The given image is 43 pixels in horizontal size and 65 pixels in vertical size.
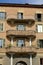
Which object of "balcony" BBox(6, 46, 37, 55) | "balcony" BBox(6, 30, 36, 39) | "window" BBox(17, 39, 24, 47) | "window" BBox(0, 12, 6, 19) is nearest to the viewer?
"balcony" BBox(6, 46, 37, 55)

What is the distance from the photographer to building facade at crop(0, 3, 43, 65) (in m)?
61.3

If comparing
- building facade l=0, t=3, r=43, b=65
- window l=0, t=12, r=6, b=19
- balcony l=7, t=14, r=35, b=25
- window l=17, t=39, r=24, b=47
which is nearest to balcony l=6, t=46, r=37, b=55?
building facade l=0, t=3, r=43, b=65

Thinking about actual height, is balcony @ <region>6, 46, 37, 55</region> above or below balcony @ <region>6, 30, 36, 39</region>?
below

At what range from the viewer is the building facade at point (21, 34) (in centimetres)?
6128

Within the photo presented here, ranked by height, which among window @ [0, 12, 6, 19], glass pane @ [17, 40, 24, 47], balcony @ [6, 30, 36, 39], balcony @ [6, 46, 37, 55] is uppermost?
window @ [0, 12, 6, 19]

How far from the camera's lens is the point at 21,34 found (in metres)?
62.2

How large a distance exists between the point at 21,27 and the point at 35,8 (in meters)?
5.63

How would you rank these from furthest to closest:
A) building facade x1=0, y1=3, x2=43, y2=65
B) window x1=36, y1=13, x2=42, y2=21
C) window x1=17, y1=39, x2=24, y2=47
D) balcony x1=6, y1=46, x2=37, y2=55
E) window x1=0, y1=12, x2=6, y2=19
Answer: window x1=36, y1=13, x2=42, y2=21 < window x1=0, y1=12, x2=6, y2=19 < window x1=17, y1=39, x2=24, y2=47 < building facade x1=0, y1=3, x2=43, y2=65 < balcony x1=6, y1=46, x2=37, y2=55

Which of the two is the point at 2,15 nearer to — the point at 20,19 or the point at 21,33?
the point at 20,19

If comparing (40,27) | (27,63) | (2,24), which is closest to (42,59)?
(27,63)

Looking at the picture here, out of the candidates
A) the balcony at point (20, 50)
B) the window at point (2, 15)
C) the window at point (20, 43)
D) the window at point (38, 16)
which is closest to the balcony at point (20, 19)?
the window at point (2, 15)

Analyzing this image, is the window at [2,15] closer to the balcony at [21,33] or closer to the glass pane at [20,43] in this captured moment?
the balcony at [21,33]

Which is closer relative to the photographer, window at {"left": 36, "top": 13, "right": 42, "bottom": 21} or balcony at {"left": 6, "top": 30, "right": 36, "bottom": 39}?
A: balcony at {"left": 6, "top": 30, "right": 36, "bottom": 39}

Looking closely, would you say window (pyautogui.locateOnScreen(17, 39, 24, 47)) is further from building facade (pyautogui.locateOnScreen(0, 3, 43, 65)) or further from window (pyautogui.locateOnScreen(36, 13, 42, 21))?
window (pyautogui.locateOnScreen(36, 13, 42, 21))
